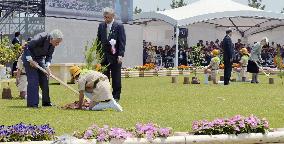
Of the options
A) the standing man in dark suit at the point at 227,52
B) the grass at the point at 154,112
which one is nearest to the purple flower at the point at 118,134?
the grass at the point at 154,112

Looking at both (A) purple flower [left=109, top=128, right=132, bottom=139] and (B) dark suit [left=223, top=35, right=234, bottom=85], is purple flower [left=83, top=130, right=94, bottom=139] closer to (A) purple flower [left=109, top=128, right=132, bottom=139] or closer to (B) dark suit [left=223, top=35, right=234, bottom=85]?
(A) purple flower [left=109, top=128, right=132, bottom=139]

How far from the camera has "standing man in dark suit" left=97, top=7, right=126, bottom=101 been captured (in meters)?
11.8

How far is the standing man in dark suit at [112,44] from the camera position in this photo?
1181 centimetres

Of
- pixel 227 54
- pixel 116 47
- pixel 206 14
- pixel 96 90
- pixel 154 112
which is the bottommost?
pixel 154 112

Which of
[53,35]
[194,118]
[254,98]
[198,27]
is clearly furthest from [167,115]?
[198,27]

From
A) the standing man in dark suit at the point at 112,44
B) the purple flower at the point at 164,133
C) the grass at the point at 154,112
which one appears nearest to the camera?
the purple flower at the point at 164,133

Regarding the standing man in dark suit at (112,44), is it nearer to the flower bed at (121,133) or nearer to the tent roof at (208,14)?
the flower bed at (121,133)

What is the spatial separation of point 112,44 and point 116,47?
0.11 metres

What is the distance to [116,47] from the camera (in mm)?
11883

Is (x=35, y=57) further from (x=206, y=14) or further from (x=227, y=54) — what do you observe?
(x=206, y=14)

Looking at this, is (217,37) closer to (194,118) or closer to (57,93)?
(57,93)

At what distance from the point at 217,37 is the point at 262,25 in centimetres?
293

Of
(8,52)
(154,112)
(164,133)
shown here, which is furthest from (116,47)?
(8,52)

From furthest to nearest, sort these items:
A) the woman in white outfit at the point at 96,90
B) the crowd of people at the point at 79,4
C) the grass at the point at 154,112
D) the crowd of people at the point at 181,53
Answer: the crowd of people at the point at 181,53 → the crowd of people at the point at 79,4 → the woman in white outfit at the point at 96,90 → the grass at the point at 154,112
